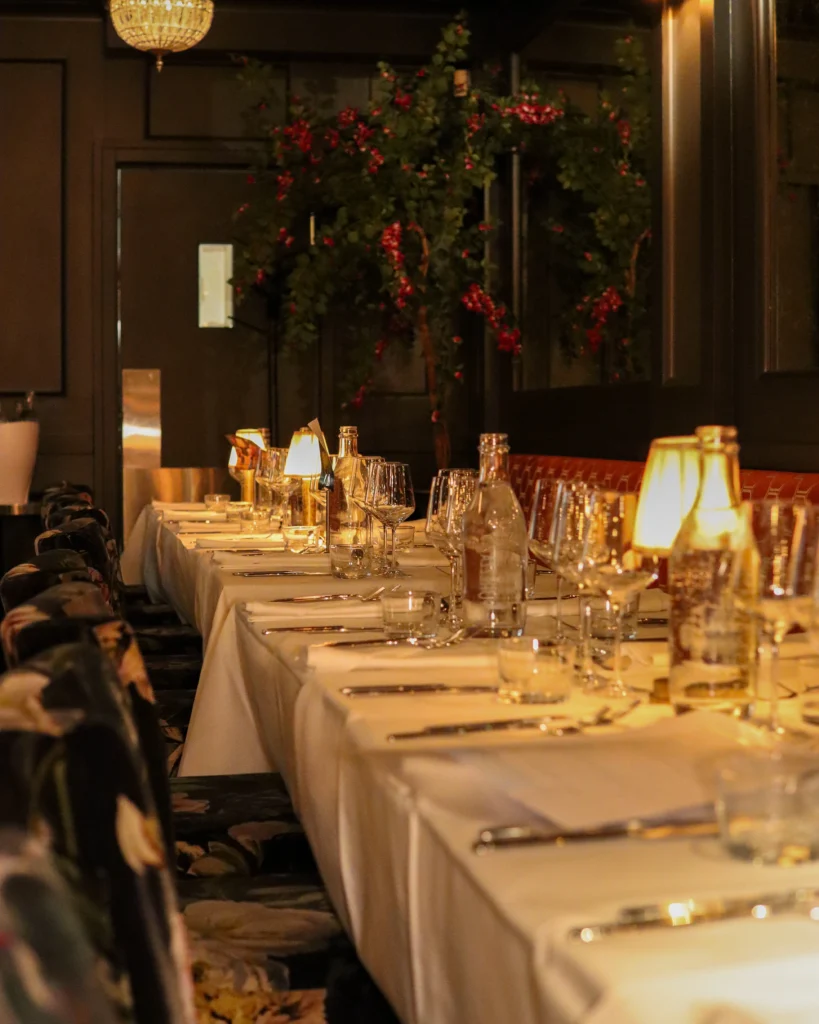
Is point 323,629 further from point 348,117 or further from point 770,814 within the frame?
point 348,117

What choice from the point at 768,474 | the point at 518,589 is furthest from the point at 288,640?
the point at 768,474

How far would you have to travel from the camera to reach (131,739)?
0.96m

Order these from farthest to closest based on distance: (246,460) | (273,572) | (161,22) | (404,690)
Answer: (161,22), (246,460), (273,572), (404,690)

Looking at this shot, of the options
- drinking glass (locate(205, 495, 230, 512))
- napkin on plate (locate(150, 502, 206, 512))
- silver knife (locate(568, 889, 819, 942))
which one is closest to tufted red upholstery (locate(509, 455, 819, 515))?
drinking glass (locate(205, 495, 230, 512))

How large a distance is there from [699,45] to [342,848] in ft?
12.1

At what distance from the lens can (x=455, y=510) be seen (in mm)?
2264

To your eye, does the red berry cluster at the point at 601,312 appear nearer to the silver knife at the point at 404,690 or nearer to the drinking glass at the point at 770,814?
the silver knife at the point at 404,690

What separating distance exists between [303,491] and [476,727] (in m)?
2.34

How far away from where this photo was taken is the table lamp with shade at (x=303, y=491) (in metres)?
3.52

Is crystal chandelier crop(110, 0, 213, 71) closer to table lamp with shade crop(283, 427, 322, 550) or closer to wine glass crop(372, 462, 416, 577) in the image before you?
table lamp with shade crop(283, 427, 322, 550)

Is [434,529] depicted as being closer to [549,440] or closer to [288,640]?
[288,640]

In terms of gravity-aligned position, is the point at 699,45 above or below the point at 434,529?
above

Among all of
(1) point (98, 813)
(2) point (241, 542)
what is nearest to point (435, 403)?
(2) point (241, 542)

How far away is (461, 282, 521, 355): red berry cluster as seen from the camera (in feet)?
20.6
